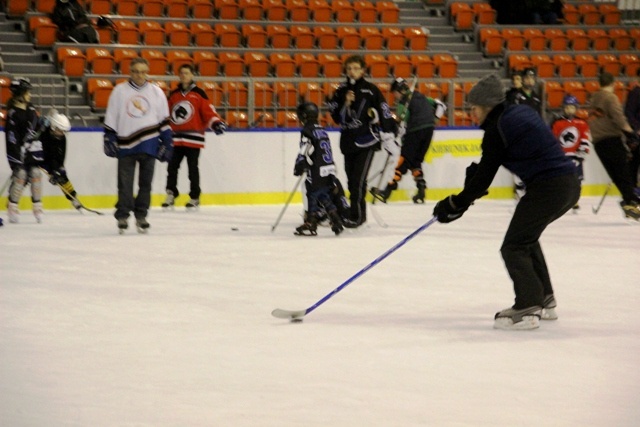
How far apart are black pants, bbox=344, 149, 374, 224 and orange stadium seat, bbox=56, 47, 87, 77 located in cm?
593

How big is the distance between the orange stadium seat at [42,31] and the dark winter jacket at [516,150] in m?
11.5

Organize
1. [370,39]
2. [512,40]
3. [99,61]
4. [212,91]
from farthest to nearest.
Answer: [512,40], [370,39], [99,61], [212,91]

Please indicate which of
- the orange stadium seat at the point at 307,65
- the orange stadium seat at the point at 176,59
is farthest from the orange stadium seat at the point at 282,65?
the orange stadium seat at the point at 176,59

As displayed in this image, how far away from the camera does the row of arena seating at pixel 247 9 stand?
1697 cm

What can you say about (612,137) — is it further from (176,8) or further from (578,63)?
(176,8)

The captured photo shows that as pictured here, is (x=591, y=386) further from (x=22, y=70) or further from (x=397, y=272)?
(x=22, y=70)

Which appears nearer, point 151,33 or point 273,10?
point 151,33

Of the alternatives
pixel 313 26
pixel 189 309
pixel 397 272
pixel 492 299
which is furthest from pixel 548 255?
pixel 313 26

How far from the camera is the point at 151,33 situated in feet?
55.2

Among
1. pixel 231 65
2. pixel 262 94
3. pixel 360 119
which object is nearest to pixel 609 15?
pixel 231 65

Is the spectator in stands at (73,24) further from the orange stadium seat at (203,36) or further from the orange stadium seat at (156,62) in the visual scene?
the orange stadium seat at (203,36)

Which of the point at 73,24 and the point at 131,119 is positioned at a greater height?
the point at 73,24

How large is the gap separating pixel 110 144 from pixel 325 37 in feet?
27.9

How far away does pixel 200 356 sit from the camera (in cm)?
500
